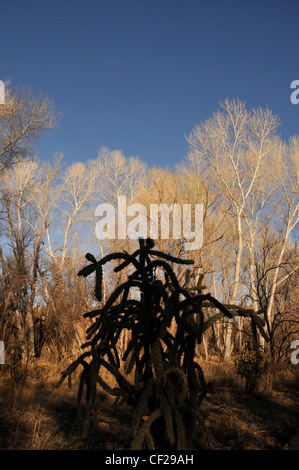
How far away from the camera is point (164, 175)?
13.3 metres

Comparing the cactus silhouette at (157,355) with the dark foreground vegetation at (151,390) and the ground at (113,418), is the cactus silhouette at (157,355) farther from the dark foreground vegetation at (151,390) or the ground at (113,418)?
the ground at (113,418)

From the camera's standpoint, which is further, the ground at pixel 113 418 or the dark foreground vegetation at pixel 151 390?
the ground at pixel 113 418

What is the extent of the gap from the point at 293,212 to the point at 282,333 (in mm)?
6813

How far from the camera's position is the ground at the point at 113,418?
3.78 metres

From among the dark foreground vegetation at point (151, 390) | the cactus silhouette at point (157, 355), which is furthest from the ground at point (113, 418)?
the cactus silhouette at point (157, 355)

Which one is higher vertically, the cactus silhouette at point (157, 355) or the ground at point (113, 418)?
the cactus silhouette at point (157, 355)

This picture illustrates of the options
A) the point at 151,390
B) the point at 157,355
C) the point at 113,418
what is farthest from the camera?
the point at 113,418

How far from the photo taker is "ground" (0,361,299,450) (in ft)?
12.4

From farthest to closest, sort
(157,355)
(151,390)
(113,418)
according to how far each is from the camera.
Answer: (113,418)
(157,355)
(151,390)

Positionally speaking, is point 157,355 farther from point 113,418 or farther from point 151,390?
point 113,418

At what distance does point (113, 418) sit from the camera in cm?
488

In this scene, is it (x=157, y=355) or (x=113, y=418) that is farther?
(x=113, y=418)

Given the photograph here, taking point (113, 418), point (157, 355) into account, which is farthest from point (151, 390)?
point (113, 418)
